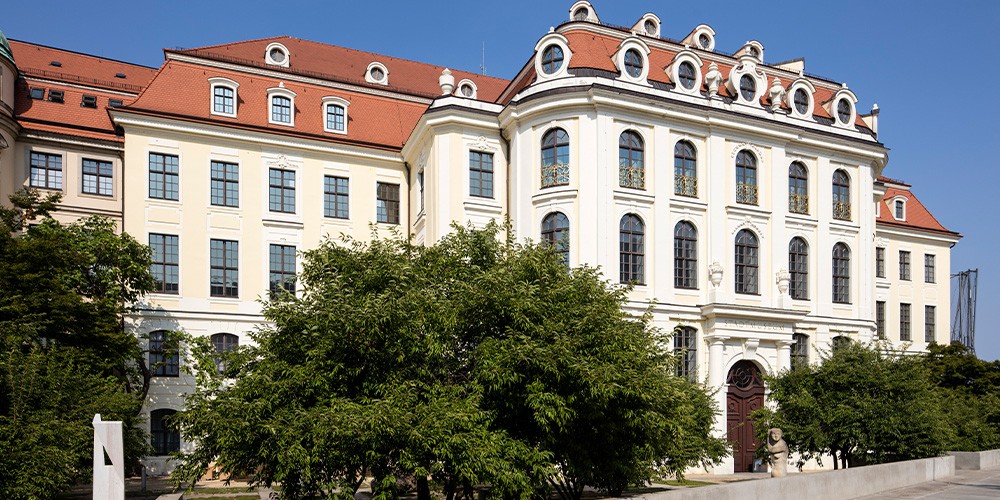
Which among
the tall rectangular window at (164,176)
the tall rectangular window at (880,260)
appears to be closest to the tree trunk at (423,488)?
the tall rectangular window at (164,176)

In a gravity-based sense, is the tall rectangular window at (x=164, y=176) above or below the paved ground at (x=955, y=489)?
above

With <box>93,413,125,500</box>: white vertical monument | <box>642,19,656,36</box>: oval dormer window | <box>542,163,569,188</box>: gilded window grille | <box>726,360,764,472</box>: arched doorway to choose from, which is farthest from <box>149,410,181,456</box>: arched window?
<box>642,19,656,36</box>: oval dormer window

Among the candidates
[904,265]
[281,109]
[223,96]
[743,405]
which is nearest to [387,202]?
[281,109]

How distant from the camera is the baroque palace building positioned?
32969 mm

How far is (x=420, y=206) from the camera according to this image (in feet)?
121

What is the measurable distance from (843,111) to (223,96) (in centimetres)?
2593

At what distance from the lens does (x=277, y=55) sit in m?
38.8

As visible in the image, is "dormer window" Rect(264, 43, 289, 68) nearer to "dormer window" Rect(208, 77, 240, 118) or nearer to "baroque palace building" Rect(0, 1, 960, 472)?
"baroque palace building" Rect(0, 1, 960, 472)

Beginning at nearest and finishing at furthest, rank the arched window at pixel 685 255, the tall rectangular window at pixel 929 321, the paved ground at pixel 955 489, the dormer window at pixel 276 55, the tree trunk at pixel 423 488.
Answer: the tree trunk at pixel 423 488 → the paved ground at pixel 955 489 → the arched window at pixel 685 255 → the dormer window at pixel 276 55 → the tall rectangular window at pixel 929 321

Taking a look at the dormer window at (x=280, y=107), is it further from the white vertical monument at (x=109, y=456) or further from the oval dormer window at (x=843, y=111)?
the white vertical monument at (x=109, y=456)

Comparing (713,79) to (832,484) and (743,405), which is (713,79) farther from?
(832,484)

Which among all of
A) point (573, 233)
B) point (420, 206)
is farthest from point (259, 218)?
point (573, 233)

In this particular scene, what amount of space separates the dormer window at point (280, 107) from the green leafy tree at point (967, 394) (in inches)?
1062

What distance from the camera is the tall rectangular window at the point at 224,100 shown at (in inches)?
1404
